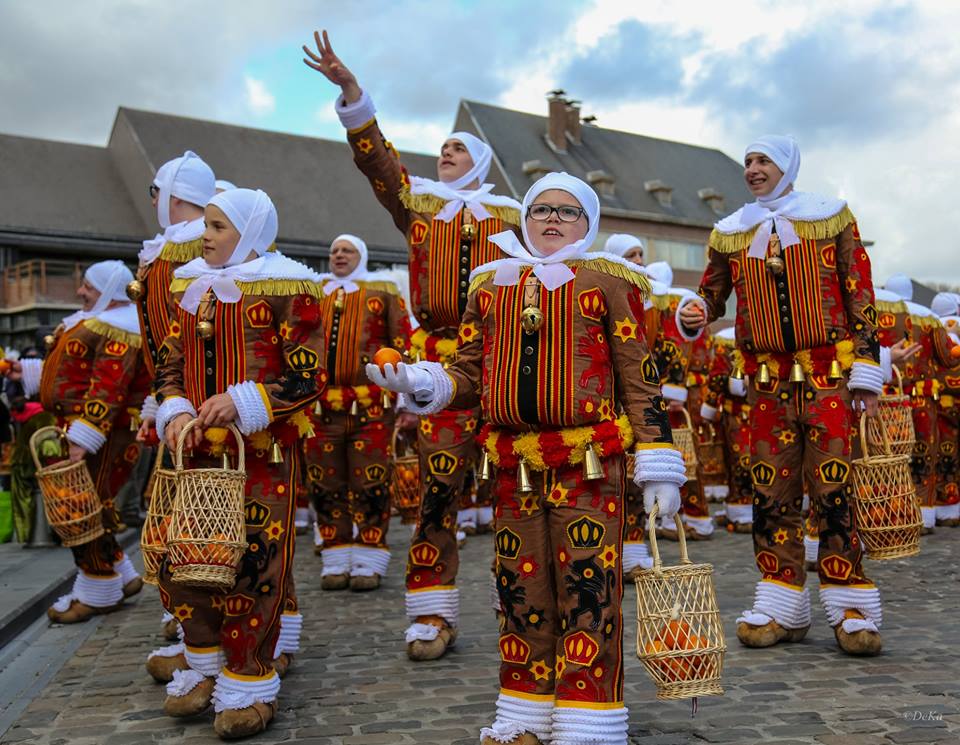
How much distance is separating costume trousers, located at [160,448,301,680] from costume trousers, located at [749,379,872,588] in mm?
2533

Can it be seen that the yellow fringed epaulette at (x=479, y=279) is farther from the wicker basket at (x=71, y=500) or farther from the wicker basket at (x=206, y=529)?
the wicker basket at (x=71, y=500)

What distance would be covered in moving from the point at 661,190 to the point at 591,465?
1633 inches

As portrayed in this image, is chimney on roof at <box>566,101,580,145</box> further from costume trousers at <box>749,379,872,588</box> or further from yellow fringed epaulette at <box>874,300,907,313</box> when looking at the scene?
costume trousers at <box>749,379,872,588</box>

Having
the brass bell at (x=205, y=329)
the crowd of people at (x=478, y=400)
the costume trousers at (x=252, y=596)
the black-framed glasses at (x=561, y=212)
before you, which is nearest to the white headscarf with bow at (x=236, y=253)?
the crowd of people at (x=478, y=400)

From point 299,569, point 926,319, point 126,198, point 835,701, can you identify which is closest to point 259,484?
point 835,701

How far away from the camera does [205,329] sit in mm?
4465

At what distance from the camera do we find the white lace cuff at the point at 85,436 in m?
6.27

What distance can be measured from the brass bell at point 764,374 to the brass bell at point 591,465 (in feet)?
6.99

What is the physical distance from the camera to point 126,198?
3425cm

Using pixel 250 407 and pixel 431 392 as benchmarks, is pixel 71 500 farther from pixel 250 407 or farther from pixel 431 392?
pixel 431 392

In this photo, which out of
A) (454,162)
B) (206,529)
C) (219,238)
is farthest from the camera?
(454,162)

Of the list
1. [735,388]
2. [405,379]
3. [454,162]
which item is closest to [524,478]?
[405,379]

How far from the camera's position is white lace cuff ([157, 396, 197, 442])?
445 centimetres

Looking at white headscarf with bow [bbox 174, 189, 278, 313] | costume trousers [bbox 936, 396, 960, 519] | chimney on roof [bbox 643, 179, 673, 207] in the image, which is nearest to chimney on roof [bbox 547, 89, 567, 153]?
chimney on roof [bbox 643, 179, 673, 207]
